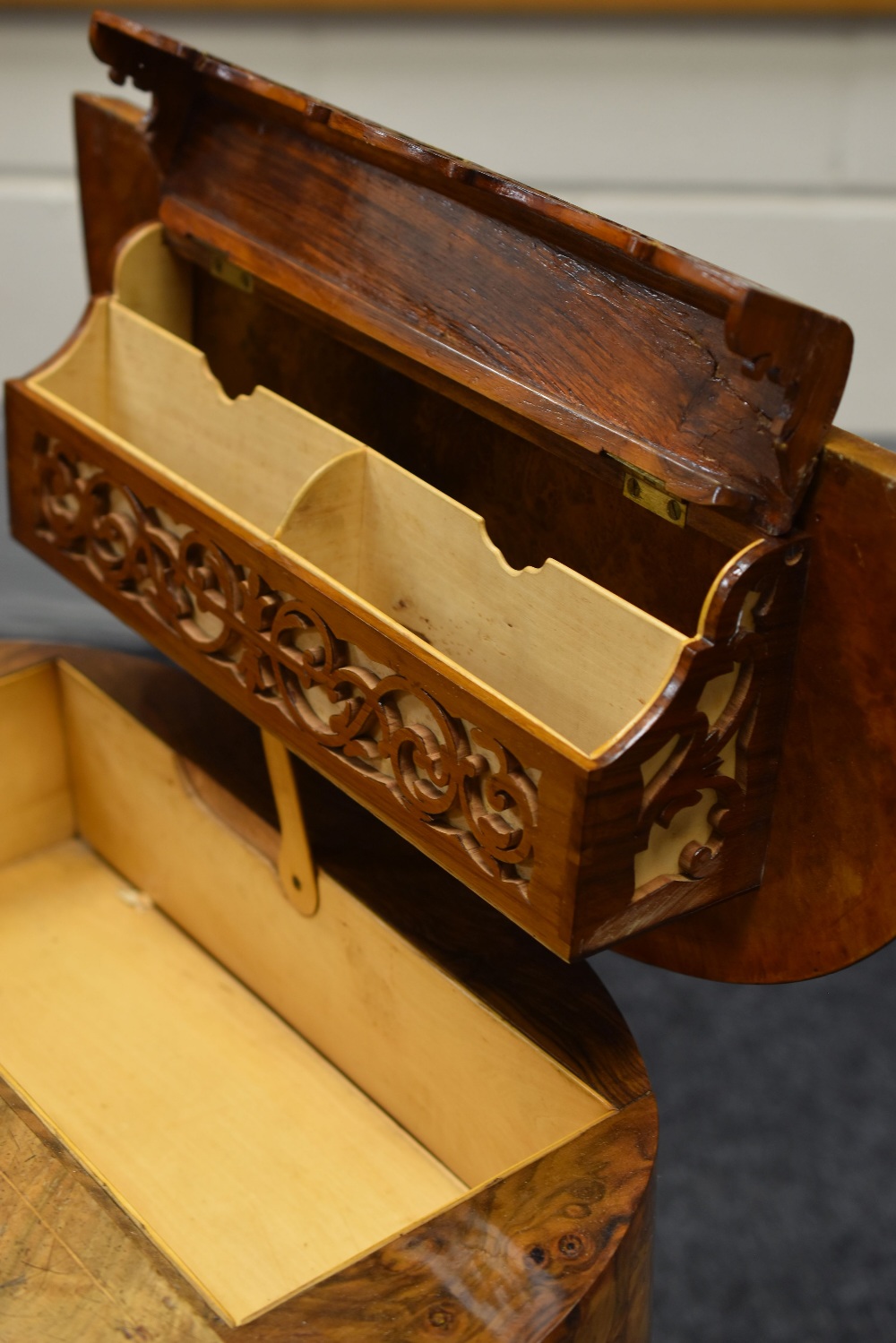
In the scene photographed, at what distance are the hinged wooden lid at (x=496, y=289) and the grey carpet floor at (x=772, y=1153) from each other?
951 millimetres

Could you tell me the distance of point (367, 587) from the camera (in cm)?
98

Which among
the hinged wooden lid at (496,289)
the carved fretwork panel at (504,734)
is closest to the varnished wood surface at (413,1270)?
the carved fretwork panel at (504,734)

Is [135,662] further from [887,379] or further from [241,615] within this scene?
[887,379]

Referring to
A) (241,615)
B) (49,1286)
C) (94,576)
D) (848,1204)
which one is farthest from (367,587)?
(848,1204)

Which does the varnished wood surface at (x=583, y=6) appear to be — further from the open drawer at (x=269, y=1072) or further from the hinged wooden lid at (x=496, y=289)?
the open drawer at (x=269, y=1072)

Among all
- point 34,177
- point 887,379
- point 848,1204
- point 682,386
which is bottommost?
point 848,1204

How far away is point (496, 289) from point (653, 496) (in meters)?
0.16

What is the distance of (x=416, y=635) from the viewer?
0.88 m

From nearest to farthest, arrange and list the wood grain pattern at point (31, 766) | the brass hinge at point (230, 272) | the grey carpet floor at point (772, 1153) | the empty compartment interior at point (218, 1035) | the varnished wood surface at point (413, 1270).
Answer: the varnished wood surface at point (413, 1270)
the empty compartment interior at point (218, 1035)
the brass hinge at point (230, 272)
the wood grain pattern at point (31, 766)
the grey carpet floor at point (772, 1153)

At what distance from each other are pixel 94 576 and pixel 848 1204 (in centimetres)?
100

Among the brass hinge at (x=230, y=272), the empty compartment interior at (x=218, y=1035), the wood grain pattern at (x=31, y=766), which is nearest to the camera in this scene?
the empty compartment interior at (x=218, y=1035)

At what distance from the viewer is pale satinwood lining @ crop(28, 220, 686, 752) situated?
2.69ft

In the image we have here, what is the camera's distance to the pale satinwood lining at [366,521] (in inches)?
32.2

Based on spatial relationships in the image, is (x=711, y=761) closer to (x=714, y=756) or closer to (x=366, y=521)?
(x=714, y=756)
